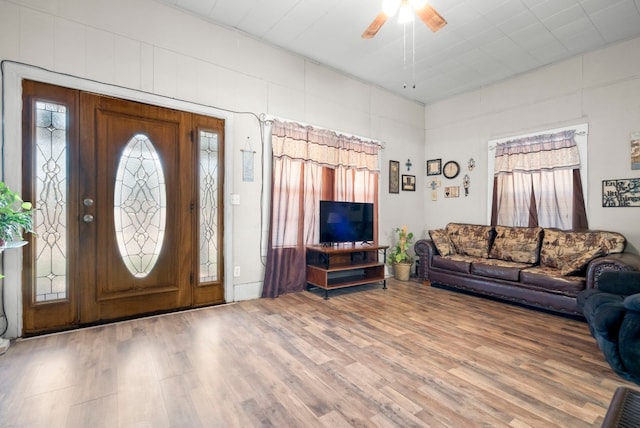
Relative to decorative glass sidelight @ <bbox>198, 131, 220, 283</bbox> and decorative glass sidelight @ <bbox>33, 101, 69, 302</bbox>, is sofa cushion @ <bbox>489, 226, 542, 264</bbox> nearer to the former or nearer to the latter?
decorative glass sidelight @ <bbox>198, 131, 220, 283</bbox>

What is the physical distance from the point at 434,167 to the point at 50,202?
5497mm

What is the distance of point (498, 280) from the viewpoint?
12.2 feet

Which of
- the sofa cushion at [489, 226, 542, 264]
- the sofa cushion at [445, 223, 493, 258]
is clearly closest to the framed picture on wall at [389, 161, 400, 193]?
the sofa cushion at [445, 223, 493, 258]

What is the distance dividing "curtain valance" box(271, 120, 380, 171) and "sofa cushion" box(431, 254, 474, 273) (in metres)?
1.74

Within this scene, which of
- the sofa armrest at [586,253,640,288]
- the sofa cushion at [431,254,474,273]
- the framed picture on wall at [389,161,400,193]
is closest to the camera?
the sofa armrest at [586,253,640,288]

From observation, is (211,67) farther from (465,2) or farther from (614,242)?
(614,242)

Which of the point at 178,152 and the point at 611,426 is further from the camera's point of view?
the point at 178,152

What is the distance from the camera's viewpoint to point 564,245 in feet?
12.0

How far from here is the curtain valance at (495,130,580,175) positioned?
400 cm

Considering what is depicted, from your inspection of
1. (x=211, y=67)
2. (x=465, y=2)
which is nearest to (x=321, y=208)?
(x=211, y=67)

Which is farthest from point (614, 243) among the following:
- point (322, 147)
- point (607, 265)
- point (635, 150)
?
point (322, 147)

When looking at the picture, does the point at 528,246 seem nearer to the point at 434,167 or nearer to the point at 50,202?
the point at 434,167

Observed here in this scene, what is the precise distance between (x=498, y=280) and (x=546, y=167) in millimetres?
1856

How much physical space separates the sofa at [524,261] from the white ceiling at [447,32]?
2.35m
